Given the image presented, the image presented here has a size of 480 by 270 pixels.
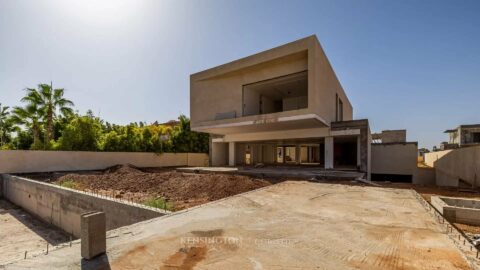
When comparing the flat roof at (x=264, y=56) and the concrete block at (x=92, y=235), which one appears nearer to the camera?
the concrete block at (x=92, y=235)

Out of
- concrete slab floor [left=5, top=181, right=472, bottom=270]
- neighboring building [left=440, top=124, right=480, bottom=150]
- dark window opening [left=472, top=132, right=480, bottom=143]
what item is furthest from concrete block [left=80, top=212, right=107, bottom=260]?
dark window opening [left=472, top=132, right=480, bottom=143]

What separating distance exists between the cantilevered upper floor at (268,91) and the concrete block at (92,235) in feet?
37.9

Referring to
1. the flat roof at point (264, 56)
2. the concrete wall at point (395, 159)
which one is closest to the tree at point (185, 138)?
the flat roof at point (264, 56)

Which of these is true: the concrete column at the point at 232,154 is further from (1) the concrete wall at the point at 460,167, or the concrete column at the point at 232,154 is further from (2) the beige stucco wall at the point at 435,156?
(2) the beige stucco wall at the point at 435,156

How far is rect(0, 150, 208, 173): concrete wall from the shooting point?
15274 mm

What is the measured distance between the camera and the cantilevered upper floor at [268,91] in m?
13.2

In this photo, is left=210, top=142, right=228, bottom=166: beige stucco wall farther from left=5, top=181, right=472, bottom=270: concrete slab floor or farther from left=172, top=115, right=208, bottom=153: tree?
left=5, top=181, right=472, bottom=270: concrete slab floor

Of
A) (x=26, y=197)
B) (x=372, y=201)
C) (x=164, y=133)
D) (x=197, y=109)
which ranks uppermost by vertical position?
(x=197, y=109)

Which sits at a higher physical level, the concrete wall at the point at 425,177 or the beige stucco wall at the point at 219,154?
the beige stucco wall at the point at 219,154

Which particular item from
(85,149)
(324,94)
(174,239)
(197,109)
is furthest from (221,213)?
(85,149)

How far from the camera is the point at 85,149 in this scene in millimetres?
19125

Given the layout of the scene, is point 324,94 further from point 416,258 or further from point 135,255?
point 135,255

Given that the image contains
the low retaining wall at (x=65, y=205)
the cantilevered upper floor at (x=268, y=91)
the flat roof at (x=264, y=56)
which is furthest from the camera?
the cantilevered upper floor at (x=268, y=91)

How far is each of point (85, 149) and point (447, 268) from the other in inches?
878
